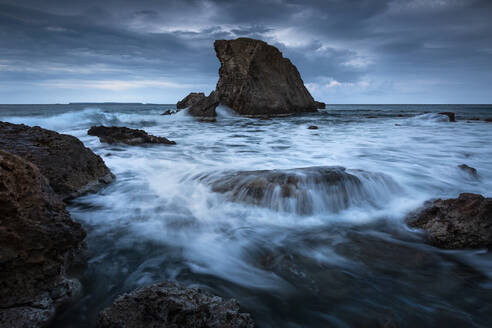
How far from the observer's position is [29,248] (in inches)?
62.5

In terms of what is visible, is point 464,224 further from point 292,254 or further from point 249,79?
point 249,79

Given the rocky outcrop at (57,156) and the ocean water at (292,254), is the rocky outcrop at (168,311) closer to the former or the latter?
the ocean water at (292,254)

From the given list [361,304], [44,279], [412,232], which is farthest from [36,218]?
[412,232]

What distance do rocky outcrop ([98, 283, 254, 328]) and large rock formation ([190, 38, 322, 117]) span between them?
781 inches

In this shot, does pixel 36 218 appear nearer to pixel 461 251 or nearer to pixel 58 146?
pixel 58 146

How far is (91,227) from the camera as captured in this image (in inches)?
112

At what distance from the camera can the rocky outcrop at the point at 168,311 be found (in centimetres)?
145

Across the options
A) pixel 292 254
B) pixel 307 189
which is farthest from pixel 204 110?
pixel 292 254

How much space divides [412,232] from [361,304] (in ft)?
4.38

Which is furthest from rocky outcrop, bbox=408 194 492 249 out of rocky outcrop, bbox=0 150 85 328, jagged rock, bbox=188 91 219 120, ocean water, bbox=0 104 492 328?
jagged rock, bbox=188 91 219 120

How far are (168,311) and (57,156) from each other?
115 inches

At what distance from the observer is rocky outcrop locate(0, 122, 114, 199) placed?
3240 millimetres

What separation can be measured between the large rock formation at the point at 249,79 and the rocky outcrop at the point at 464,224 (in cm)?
1908

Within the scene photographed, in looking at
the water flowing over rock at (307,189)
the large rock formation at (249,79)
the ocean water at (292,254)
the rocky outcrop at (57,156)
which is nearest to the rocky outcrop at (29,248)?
the ocean water at (292,254)
